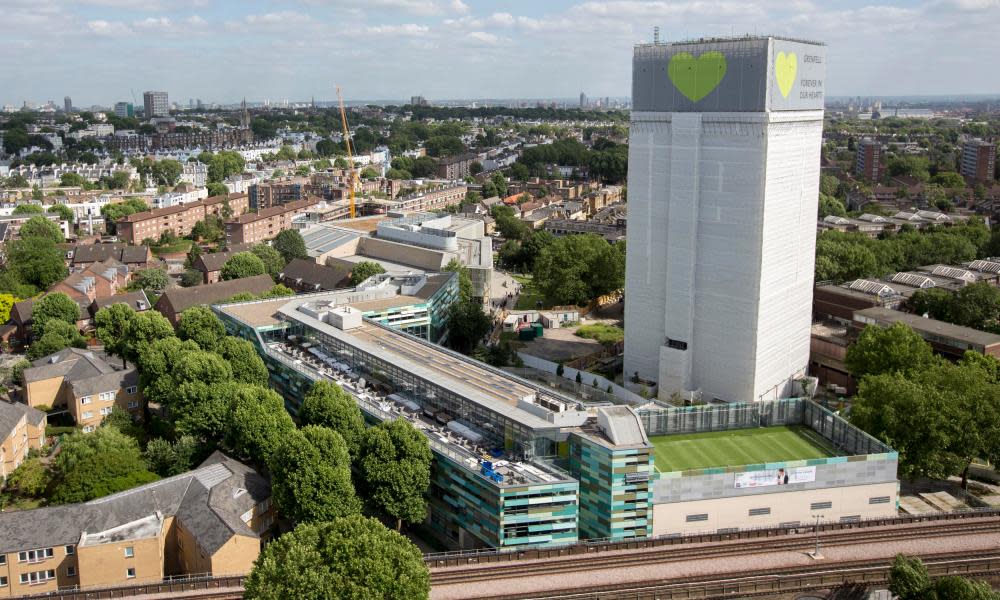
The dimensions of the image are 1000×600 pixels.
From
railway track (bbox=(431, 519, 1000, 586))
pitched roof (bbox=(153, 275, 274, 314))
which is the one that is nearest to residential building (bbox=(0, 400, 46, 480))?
pitched roof (bbox=(153, 275, 274, 314))

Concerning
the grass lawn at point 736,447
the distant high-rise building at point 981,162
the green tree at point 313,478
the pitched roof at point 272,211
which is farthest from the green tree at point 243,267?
the distant high-rise building at point 981,162

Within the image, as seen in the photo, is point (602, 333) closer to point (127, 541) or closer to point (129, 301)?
point (129, 301)

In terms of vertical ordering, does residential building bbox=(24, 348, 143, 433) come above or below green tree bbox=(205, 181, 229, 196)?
below

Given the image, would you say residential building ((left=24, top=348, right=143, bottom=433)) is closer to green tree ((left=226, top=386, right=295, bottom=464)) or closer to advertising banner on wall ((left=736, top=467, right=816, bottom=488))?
green tree ((left=226, top=386, right=295, bottom=464))

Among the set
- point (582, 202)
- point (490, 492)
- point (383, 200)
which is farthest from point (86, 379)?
point (582, 202)

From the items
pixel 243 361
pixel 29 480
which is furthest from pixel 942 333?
pixel 29 480

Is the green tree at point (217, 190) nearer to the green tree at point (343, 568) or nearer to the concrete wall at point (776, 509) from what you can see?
the concrete wall at point (776, 509)
